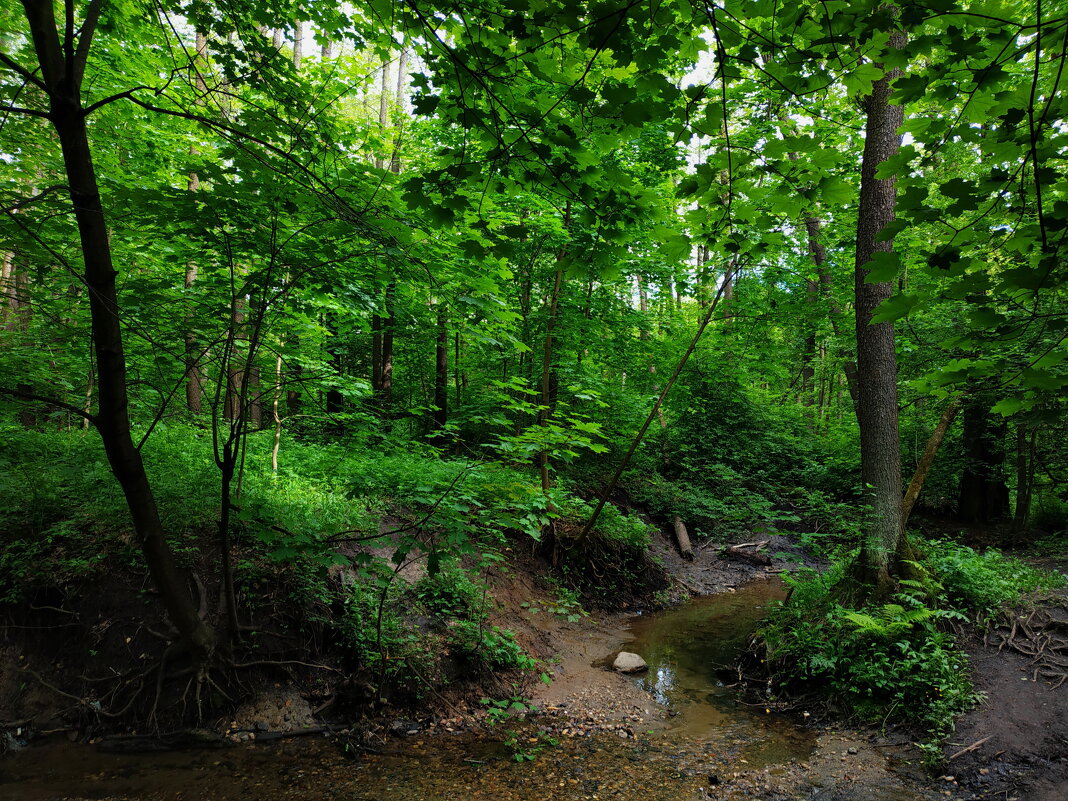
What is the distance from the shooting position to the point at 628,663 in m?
6.59

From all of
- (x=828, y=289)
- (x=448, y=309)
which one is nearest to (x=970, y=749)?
(x=448, y=309)

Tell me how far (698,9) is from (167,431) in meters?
8.53

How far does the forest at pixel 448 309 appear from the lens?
223 centimetres

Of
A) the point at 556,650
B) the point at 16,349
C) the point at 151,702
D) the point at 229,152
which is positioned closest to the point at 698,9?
the point at 229,152

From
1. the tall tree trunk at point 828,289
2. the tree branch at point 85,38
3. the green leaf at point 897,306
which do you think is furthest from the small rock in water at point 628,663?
the tree branch at point 85,38

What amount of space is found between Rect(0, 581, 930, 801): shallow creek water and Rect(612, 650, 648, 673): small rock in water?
125 centimetres

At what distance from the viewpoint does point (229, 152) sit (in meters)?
3.43

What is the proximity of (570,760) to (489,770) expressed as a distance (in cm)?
76

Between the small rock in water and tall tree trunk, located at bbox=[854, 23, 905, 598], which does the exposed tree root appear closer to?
tall tree trunk, located at bbox=[854, 23, 905, 598]

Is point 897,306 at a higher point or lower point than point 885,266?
lower

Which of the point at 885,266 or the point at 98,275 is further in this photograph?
the point at 98,275

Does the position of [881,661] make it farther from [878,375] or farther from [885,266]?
[885,266]

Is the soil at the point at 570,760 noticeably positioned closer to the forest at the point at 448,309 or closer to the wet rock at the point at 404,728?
the wet rock at the point at 404,728

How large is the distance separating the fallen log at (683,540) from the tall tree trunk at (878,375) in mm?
5280
